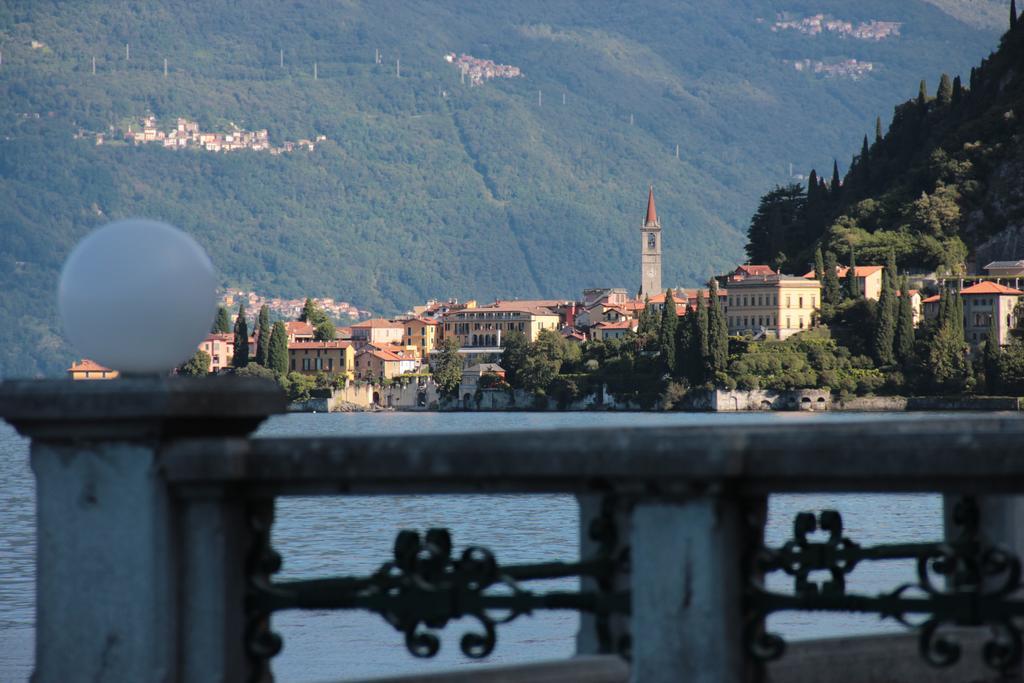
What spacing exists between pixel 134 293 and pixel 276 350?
504 feet

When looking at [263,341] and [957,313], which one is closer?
[957,313]

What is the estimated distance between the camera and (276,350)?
157 metres

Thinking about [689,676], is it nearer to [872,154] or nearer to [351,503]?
[351,503]

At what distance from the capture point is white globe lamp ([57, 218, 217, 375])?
4914 mm

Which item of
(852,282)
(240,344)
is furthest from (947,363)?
(240,344)

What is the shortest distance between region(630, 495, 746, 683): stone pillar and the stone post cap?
1122mm

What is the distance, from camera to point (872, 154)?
161750mm

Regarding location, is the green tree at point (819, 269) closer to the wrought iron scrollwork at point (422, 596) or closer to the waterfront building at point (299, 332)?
the waterfront building at point (299, 332)

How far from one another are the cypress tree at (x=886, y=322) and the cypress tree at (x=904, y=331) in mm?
349

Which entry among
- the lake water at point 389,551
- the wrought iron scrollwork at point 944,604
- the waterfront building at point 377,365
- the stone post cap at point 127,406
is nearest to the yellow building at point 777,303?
the waterfront building at point 377,365

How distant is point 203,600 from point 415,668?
17601 millimetres

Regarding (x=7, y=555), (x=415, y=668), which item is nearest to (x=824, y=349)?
(x=7, y=555)

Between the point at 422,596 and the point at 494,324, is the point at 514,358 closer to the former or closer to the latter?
the point at 494,324

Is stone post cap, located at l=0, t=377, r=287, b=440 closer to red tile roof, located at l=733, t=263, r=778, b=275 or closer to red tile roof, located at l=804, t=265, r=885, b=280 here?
red tile roof, located at l=804, t=265, r=885, b=280
